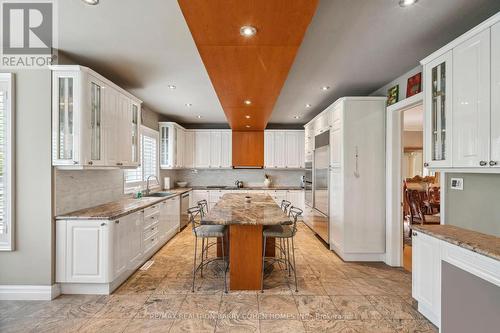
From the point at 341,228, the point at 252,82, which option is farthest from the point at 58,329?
the point at 341,228

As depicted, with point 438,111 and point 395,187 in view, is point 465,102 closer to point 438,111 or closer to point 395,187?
point 438,111

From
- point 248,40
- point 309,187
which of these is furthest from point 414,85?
point 309,187

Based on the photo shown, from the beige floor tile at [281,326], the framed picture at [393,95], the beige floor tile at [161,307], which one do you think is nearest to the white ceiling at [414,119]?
the framed picture at [393,95]

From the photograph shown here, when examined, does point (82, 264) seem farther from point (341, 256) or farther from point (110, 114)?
point (341, 256)

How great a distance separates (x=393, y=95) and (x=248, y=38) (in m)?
2.65

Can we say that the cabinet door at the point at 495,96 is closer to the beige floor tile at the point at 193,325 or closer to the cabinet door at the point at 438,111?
the cabinet door at the point at 438,111

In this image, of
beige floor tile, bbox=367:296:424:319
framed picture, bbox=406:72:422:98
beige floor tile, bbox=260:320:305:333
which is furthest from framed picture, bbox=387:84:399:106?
beige floor tile, bbox=260:320:305:333

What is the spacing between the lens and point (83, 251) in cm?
270

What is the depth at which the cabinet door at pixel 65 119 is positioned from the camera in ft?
8.73

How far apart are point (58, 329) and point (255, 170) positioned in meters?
5.41

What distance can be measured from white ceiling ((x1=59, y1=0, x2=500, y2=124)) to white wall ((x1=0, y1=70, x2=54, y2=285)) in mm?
552

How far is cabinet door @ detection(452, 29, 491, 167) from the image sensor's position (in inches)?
70.8

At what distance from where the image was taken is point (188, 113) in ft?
19.1

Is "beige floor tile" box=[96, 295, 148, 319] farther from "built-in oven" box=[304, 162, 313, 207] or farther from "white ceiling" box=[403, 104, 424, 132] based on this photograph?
"white ceiling" box=[403, 104, 424, 132]
